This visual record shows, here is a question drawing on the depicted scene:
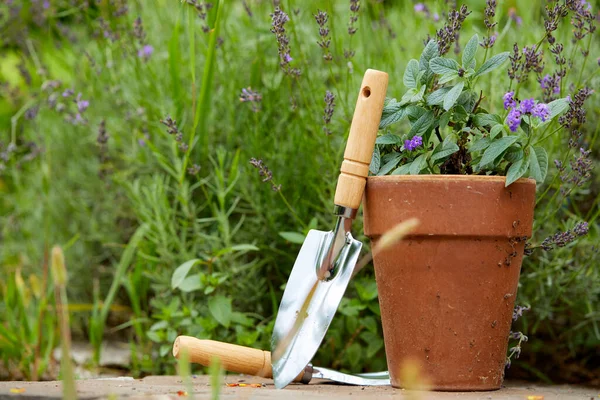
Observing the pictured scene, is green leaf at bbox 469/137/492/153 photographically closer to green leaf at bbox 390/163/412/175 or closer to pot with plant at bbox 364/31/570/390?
pot with plant at bbox 364/31/570/390

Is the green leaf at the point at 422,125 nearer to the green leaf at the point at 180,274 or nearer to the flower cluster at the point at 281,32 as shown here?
the flower cluster at the point at 281,32

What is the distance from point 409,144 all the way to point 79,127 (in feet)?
6.18

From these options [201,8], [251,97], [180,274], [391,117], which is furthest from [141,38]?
[391,117]

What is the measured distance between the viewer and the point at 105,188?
279 centimetres

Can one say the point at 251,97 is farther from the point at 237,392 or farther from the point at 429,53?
the point at 237,392

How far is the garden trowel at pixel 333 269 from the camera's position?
1483mm

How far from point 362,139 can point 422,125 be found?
0.48 ft

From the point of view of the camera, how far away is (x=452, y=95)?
1447 millimetres

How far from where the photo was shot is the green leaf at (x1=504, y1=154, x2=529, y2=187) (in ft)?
4.67

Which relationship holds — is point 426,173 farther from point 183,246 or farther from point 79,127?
point 79,127

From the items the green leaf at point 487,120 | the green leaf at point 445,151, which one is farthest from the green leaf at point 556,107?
the green leaf at point 445,151

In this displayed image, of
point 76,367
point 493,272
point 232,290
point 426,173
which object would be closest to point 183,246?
point 232,290

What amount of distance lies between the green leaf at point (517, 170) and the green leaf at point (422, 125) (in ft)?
0.68

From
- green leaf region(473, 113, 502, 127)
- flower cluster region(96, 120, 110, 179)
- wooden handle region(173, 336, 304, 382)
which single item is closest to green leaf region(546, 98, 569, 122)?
green leaf region(473, 113, 502, 127)
